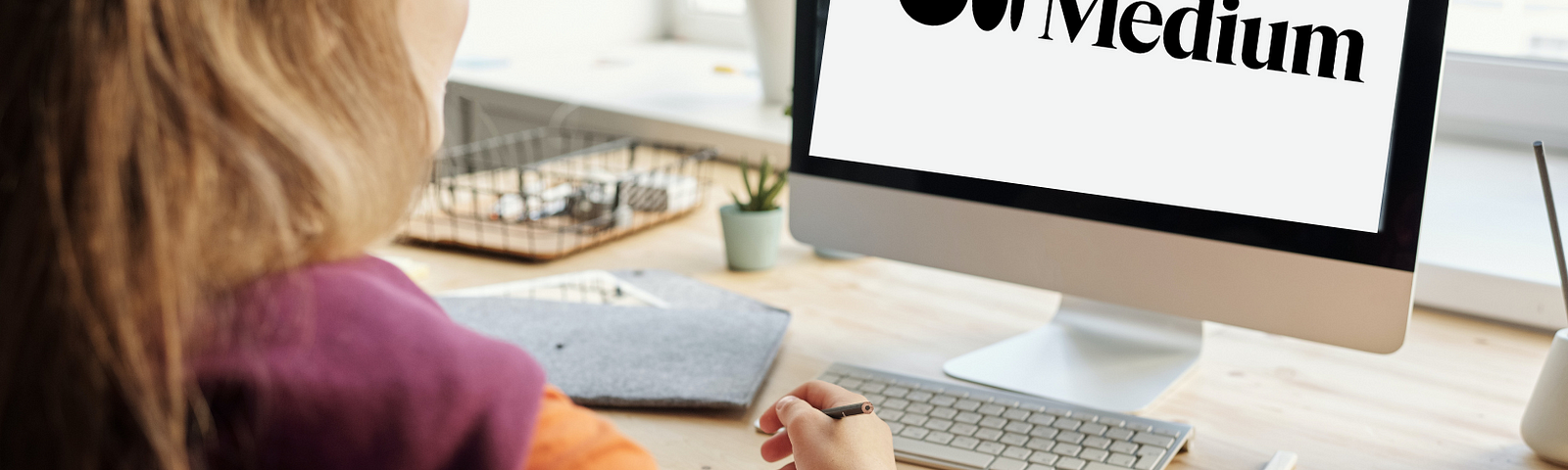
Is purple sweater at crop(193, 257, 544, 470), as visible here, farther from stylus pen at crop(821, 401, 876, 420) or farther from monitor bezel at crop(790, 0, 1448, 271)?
monitor bezel at crop(790, 0, 1448, 271)

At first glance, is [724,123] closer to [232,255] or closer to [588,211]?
[588,211]

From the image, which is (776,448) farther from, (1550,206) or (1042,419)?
(1550,206)

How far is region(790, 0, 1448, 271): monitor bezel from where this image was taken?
27.6 inches

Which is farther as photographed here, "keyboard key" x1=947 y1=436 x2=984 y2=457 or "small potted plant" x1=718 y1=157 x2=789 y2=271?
"small potted plant" x1=718 y1=157 x2=789 y2=271

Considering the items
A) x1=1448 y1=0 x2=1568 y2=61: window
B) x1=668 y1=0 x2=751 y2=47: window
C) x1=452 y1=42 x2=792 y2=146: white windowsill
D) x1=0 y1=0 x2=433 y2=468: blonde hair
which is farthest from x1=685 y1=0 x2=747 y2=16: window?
x1=0 y1=0 x2=433 y2=468: blonde hair

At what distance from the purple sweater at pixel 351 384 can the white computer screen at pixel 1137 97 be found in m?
0.54

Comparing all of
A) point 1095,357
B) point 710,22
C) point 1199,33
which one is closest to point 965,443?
point 1095,357

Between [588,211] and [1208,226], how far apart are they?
0.78 meters

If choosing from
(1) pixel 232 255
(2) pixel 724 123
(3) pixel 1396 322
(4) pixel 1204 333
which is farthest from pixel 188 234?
(2) pixel 724 123

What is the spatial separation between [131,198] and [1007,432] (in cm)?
58

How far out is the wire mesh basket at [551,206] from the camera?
1.27 metres

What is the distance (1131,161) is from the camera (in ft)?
2.60

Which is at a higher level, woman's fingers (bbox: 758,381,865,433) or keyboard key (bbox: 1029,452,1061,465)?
woman's fingers (bbox: 758,381,865,433)

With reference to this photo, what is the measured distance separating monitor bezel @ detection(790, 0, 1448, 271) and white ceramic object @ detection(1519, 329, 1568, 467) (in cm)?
15
